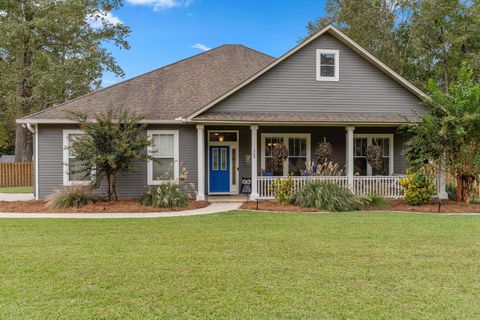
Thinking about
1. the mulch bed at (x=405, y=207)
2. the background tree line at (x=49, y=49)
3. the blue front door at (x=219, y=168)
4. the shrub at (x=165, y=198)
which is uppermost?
the background tree line at (x=49, y=49)

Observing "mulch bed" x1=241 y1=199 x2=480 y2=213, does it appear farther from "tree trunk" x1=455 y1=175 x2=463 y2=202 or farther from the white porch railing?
the white porch railing

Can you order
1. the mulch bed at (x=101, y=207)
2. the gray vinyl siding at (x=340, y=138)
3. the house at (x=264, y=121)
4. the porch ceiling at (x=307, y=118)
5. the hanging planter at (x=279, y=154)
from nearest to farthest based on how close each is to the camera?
the mulch bed at (x=101, y=207) → the porch ceiling at (x=307, y=118) → the house at (x=264, y=121) → the hanging planter at (x=279, y=154) → the gray vinyl siding at (x=340, y=138)

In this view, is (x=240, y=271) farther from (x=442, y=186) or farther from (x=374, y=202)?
(x=442, y=186)

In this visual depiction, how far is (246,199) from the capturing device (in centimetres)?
1211

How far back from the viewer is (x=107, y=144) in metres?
10.5

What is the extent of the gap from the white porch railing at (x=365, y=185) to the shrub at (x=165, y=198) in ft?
9.48

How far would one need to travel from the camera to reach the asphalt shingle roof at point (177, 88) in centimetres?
1243

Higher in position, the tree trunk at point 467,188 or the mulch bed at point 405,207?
the tree trunk at point 467,188

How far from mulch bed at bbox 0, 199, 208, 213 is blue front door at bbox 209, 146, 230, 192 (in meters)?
2.04

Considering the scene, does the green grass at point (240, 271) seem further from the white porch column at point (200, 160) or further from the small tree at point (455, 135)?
the white porch column at point (200, 160)

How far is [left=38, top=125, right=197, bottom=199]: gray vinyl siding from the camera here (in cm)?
1196

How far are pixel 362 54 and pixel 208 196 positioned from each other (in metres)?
7.86

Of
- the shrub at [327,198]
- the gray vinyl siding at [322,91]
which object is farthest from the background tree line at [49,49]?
the shrub at [327,198]

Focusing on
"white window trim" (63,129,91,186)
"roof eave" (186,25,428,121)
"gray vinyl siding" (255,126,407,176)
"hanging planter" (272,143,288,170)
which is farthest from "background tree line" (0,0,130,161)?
"gray vinyl siding" (255,126,407,176)
